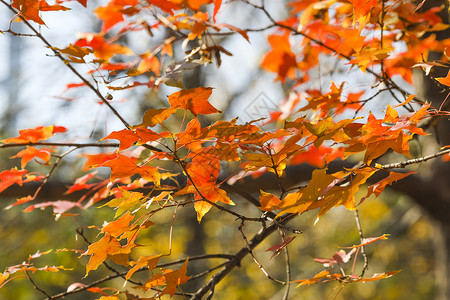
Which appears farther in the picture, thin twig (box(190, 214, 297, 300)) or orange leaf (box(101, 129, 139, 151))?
thin twig (box(190, 214, 297, 300))

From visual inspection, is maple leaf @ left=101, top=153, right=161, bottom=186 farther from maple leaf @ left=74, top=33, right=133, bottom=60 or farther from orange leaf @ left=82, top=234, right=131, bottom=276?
maple leaf @ left=74, top=33, right=133, bottom=60

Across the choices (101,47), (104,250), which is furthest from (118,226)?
(101,47)

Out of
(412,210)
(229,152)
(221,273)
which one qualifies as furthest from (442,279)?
(229,152)

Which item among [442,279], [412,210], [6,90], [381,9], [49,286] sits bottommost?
[49,286]

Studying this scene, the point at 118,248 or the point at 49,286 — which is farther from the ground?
the point at 118,248

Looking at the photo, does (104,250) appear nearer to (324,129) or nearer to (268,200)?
(268,200)

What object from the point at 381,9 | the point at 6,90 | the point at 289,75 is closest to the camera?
the point at 381,9

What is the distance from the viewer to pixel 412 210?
2816 mm

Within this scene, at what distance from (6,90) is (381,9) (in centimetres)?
434

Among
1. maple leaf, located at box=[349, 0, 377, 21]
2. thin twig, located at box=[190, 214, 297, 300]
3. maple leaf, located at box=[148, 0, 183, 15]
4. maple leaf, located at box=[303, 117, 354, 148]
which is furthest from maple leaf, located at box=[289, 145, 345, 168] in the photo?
maple leaf, located at box=[148, 0, 183, 15]

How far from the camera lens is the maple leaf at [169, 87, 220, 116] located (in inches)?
24.0

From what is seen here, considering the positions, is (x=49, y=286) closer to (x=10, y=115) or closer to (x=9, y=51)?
(x=10, y=115)

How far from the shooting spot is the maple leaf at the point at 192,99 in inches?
24.0

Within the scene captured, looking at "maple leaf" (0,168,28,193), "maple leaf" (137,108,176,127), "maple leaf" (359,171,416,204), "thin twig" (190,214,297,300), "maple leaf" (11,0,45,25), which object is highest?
"maple leaf" (11,0,45,25)
